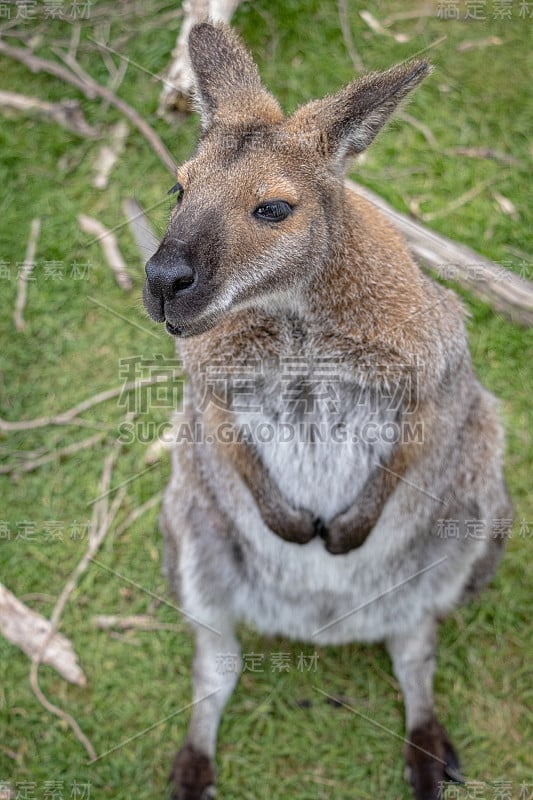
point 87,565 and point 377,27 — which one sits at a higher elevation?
point 377,27

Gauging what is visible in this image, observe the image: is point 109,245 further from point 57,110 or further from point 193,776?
point 193,776

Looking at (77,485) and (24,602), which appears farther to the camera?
(77,485)

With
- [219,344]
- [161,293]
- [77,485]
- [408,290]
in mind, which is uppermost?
[161,293]

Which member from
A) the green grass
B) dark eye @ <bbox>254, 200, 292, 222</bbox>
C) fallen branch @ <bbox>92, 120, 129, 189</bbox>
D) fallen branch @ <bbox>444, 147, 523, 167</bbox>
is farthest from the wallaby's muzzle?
fallen branch @ <bbox>444, 147, 523, 167</bbox>

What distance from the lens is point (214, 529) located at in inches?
124

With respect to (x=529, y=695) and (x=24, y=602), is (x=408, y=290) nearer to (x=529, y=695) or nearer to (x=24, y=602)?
(x=529, y=695)

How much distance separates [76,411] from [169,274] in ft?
7.31

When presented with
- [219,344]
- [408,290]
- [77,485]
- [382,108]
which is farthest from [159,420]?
[382,108]

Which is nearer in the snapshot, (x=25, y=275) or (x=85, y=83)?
(x=25, y=275)

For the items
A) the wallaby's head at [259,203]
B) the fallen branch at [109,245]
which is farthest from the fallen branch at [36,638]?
the wallaby's head at [259,203]

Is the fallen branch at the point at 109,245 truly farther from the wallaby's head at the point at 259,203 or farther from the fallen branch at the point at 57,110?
the wallaby's head at the point at 259,203

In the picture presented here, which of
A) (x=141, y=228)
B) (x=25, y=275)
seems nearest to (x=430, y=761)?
(x=141, y=228)

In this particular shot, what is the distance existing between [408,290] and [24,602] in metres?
2.35

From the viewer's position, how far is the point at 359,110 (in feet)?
7.44
